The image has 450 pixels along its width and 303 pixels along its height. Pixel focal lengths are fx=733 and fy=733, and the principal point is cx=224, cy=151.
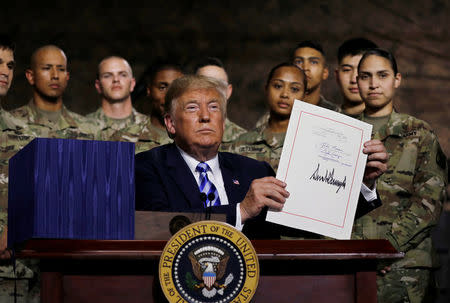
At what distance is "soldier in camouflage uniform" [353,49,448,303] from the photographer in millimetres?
4086

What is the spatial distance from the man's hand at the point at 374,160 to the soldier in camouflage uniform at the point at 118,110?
2.25 metres

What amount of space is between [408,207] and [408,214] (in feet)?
0.23

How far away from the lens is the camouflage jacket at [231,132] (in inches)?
187

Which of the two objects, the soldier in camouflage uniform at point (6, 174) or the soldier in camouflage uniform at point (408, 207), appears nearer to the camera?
the soldier in camouflage uniform at point (6, 174)

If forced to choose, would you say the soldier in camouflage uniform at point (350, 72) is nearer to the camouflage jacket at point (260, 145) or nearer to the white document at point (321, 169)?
the camouflage jacket at point (260, 145)

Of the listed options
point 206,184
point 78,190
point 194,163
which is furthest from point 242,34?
point 78,190

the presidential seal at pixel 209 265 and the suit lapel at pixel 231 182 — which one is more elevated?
the suit lapel at pixel 231 182

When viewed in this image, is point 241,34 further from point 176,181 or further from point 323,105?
point 176,181

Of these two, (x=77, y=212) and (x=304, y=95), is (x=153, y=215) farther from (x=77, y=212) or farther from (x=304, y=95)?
(x=304, y=95)

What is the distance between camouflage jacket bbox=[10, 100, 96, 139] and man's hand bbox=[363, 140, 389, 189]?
2509 mm

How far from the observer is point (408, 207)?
415 centimetres

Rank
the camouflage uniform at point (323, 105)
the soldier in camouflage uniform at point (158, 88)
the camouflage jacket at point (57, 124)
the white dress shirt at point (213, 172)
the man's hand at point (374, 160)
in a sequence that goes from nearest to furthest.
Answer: the man's hand at point (374, 160) < the white dress shirt at point (213, 172) < the camouflage jacket at point (57, 124) < the soldier in camouflage uniform at point (158, 88) < the camouflage uniform at point (323, 105)

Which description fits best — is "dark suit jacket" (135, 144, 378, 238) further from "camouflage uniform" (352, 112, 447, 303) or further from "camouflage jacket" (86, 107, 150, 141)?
"camouflage jacket" (86, 107, 150, 141)

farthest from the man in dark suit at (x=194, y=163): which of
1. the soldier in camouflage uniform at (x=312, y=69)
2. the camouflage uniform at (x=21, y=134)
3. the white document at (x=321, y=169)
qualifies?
the soldier in camouflage uniform at (x=312, y=69)
